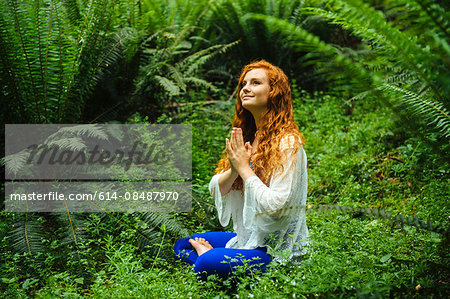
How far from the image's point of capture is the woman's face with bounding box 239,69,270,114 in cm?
225

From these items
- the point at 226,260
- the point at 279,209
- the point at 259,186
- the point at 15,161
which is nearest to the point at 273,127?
the point at 259,186

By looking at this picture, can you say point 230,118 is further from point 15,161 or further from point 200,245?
point 15,161

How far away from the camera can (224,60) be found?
5.36 m

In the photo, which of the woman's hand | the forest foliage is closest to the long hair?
the woman's hand

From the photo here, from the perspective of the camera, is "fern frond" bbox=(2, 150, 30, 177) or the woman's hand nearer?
the woman's hand

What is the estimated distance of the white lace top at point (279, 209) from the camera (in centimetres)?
190

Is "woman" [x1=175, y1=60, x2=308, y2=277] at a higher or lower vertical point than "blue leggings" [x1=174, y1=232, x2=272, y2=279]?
higher

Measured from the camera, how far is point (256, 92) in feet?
7.38

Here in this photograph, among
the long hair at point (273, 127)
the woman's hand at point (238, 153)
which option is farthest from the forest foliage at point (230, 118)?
the woman's hand at point (238, 153)

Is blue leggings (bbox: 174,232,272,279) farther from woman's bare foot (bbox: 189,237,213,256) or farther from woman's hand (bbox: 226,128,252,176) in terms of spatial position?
woman's hand (bbox: 226,128,252,176)

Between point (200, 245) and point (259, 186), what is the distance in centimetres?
62

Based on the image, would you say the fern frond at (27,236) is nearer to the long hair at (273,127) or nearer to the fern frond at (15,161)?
the fern frond at (15,161)

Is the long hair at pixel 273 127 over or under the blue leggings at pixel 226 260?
over

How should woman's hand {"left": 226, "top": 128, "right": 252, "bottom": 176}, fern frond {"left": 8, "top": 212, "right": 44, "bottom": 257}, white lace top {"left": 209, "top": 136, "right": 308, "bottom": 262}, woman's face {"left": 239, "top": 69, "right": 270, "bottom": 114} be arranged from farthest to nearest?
fern frond {"left": 8, "top": 212, "right": 44, "bottom": 257}, woman's face {"left": 239, "top": 69, "right": 270, "bottom": 114}, woman's hand {"left": 226, "top": 128, "right": 252, "bottom": 176}, white lace top {"left": 209, "top": 136, "right": 308, "bottom": 262}
